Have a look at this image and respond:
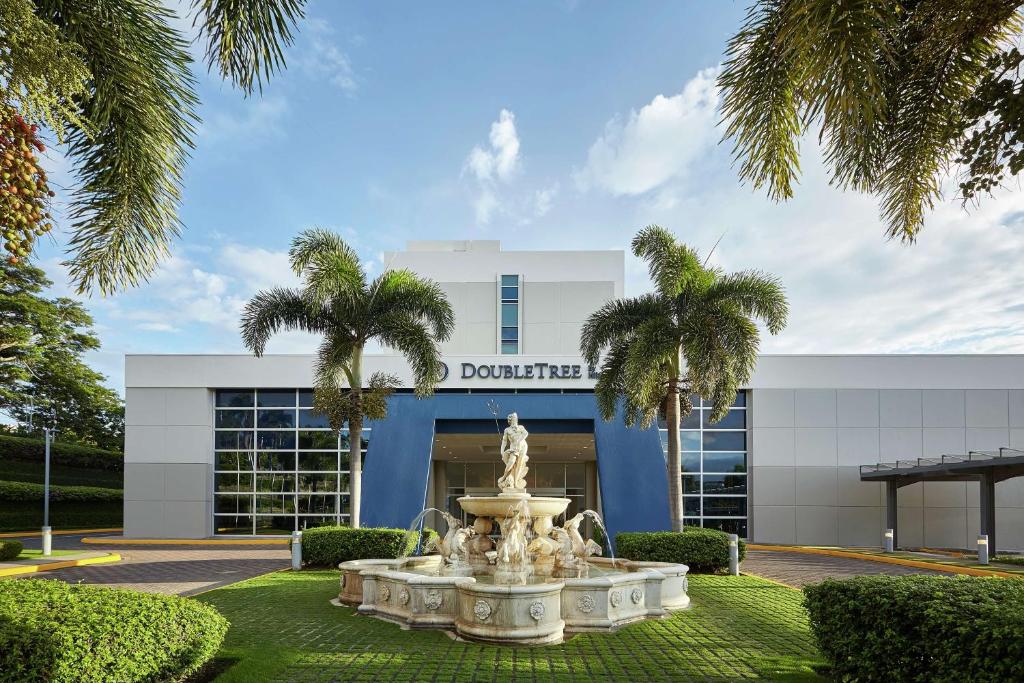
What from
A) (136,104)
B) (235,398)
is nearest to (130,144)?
(136,104)

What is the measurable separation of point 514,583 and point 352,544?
274 inches

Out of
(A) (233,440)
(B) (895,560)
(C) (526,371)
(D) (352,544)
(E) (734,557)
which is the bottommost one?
(B) (895,560)

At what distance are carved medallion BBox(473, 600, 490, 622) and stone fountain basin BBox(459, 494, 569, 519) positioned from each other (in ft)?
11.1

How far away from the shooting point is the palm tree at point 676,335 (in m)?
15.9

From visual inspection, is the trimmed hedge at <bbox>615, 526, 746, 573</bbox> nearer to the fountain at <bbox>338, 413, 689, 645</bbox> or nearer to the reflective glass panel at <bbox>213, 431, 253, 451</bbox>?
the fountain at <bbox>338, 413, 689, 645</bbox>

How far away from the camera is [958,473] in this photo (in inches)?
834

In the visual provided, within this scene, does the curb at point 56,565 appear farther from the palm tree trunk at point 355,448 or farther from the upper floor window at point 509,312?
the upper floor window at point 509,312


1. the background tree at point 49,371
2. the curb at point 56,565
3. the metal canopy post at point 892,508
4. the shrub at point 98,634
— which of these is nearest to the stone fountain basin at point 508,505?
the shrub at point 98,634

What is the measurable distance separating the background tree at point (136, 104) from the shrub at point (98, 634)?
9.63 ft

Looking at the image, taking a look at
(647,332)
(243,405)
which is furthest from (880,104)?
(243,405)

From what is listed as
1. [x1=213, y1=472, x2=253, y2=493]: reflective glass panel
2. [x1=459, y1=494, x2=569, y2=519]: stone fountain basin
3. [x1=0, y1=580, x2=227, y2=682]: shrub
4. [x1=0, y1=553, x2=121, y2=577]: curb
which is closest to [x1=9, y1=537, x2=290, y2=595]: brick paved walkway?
[x1=0, y1=553, x2=121, y2=577]: curb

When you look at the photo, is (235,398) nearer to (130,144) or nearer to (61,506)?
(61,506)

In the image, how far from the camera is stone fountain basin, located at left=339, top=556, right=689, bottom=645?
8.38 m

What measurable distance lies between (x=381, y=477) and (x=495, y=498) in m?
9.45
